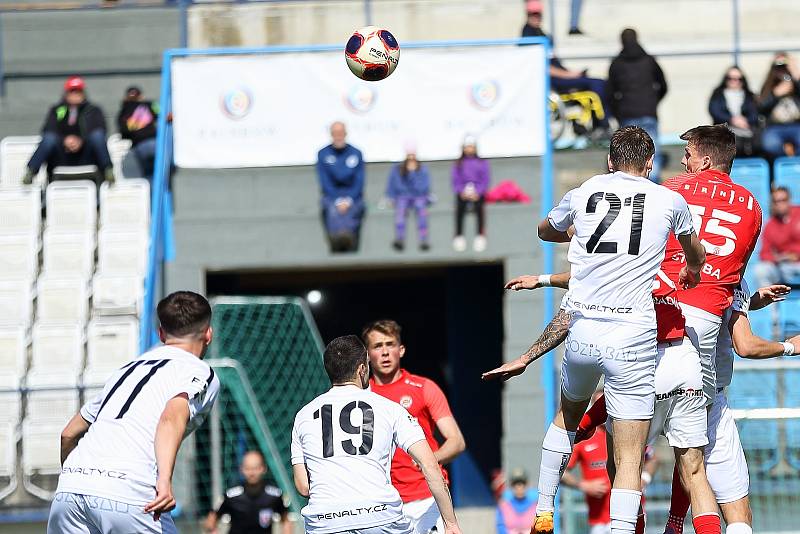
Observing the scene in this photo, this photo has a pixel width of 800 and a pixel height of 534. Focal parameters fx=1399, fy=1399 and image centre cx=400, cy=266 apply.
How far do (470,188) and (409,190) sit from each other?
70 cm

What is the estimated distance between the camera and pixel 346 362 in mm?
7512

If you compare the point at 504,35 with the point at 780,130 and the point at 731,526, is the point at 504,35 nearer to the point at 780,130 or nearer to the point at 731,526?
the point at 780,130

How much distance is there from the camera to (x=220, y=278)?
61.2 ft

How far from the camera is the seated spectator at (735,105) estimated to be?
1694cm

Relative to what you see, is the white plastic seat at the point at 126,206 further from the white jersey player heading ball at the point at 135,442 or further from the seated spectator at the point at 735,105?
the white jersey player heading ball at the point at 135,442

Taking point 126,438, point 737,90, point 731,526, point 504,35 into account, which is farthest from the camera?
point 504,35

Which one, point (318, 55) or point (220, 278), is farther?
point (220, 278)

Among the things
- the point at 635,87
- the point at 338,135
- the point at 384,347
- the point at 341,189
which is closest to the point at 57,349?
the point at 341,189

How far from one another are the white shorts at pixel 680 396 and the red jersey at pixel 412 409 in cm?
185

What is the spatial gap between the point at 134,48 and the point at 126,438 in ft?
42.9

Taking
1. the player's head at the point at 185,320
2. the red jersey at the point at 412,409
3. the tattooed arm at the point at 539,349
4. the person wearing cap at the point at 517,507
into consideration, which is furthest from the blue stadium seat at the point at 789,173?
the player's head at the point at 185,320

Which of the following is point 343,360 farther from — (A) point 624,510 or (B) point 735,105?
(B) point 735,105

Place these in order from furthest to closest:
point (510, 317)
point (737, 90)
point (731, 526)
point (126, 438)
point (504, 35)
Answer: point (504, 35), point (737, 90), point (510, 317), point (731, 526), point (126, 438)

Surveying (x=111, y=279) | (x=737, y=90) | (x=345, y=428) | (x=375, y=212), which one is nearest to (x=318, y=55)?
(x=375, y=212)
